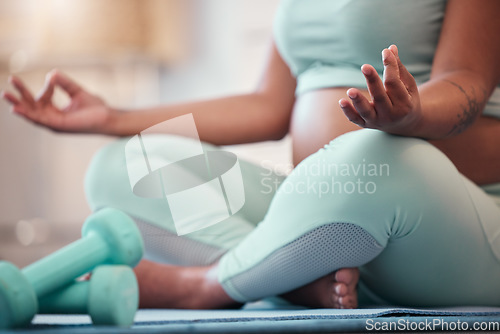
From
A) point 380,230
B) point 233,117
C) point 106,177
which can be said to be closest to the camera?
point 380,230

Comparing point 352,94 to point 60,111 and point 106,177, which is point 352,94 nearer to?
point 106,177

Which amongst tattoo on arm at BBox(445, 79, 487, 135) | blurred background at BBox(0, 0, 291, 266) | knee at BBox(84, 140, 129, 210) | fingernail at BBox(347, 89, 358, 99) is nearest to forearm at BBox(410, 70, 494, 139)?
tattoo on arm at BBox(445, 79, 487, 135)

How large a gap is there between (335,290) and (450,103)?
21 centimetres

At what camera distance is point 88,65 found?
258 cm

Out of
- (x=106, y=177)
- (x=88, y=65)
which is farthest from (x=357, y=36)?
(x=88, y=65)

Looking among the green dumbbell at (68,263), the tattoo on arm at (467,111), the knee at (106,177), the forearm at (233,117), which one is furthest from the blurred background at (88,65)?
the green dumbbell at (68,263)

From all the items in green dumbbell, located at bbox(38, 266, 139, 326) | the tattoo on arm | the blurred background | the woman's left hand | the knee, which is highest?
the woman's left hand

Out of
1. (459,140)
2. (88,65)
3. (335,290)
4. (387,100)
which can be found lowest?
(88,65)

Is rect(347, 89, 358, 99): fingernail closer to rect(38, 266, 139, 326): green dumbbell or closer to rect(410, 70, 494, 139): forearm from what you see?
rect(410, 70, 494, 139): forearm

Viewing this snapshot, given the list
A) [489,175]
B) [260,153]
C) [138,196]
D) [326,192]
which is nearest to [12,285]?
[326,192]

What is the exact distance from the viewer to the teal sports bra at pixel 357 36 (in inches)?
27.5

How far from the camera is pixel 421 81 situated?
71 cm

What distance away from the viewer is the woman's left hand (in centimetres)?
48

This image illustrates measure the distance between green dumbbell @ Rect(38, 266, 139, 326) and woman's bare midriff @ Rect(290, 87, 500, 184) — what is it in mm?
314
